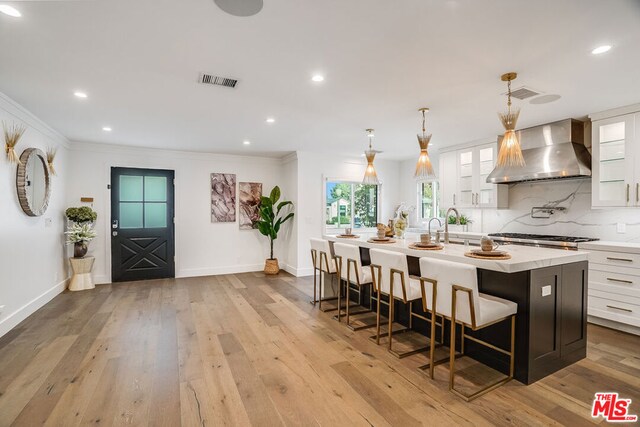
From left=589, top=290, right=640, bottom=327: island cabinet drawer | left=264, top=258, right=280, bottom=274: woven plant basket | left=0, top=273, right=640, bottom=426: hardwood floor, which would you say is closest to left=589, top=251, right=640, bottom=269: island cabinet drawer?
left=589, top=290, right=640, bottom=327: island cabinet drawer

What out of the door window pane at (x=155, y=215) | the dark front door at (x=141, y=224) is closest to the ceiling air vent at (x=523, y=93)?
the dark front door at (x=141, y=224)

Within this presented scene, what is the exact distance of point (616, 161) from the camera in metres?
3.74

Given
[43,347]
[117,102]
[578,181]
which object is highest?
[117,102]

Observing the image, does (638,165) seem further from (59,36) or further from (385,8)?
(59,36)

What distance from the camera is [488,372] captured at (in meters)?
Answer: 2.56

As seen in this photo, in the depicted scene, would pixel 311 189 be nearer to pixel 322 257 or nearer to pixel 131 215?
pixel 322 257

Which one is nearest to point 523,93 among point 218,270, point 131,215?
point 218,270

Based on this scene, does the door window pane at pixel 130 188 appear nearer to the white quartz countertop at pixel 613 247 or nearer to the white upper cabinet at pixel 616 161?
the white quartz countertop at pixel 613 247

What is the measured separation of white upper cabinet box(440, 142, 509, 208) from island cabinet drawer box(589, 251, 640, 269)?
1602mm

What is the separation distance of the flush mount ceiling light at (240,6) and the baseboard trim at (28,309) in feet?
Answer: 12.7

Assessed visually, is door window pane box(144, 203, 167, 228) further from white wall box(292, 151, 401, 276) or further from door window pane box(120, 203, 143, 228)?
white wall box(292, 151, 401, 276)

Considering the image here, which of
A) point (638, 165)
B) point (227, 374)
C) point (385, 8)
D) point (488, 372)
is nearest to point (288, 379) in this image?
point (227, 374)

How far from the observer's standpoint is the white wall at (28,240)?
340cm

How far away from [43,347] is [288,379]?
246cm
